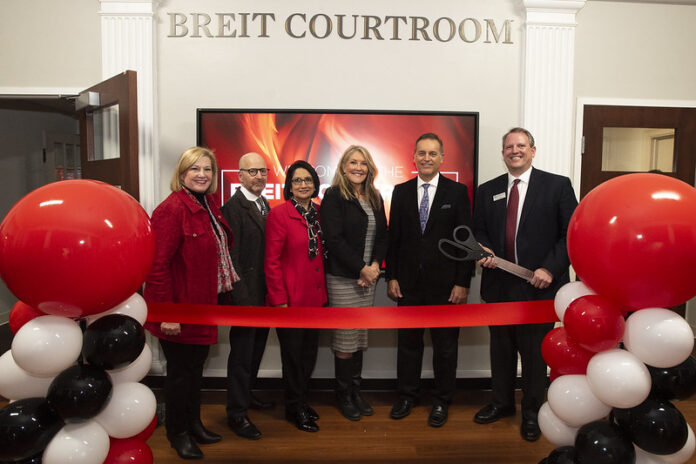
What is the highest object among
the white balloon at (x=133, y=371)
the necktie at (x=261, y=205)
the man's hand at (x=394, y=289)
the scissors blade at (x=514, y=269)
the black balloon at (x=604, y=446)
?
the necktie at (x=261, y=205)

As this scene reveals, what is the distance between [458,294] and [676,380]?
1420 millimetres

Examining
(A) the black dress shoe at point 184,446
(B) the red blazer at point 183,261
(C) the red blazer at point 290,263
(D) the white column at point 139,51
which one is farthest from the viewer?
(D) the white column at point 139,51

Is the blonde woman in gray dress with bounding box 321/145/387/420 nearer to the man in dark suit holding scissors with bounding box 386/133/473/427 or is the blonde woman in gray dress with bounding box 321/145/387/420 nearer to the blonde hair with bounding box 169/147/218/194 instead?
the man in dark suit holding scissors with bounding box 386/133/473/427

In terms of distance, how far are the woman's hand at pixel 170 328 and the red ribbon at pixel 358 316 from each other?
11 cm

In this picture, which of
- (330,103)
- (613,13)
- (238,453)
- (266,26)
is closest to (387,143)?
(330,103)

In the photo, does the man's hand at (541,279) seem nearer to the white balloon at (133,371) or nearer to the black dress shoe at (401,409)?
the black dress shoe at (401,409)

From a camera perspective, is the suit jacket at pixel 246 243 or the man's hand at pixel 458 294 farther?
the man's hand at pixel 458 294

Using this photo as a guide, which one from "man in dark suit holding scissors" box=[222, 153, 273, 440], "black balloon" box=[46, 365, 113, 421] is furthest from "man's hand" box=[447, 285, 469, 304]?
"black balloon" box=[46, 365, 113, 421]

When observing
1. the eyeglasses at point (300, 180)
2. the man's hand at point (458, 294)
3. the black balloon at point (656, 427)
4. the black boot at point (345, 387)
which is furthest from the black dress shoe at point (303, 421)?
the black balloon at point (656, 427)

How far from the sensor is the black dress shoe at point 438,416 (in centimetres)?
280

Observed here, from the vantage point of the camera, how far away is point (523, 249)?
2.67 meters

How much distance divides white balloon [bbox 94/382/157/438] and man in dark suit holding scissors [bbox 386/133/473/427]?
5.33ft

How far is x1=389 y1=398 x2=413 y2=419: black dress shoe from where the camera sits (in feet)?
9.49

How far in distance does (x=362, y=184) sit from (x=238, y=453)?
1.59 metres
